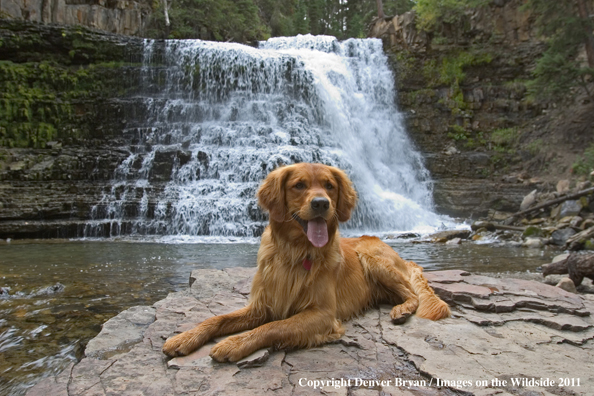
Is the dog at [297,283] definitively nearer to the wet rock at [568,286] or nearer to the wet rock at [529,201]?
the wet rock at [568,286]

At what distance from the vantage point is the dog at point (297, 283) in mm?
2754

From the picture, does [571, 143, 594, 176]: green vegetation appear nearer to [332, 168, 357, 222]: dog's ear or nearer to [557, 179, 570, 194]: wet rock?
[557, 179, 570, 194]: wet rock

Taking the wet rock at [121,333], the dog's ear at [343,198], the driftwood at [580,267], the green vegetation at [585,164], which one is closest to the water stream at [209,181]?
the wet rock at [121,333]

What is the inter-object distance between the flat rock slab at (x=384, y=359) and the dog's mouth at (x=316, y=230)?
28.4 inches

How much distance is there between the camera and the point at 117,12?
928 inches

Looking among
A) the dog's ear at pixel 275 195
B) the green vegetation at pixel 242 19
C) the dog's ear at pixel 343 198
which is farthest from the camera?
the green vegetation at pixel 242 19

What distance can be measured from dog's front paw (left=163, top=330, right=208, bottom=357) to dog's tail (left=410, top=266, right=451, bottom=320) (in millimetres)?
1779

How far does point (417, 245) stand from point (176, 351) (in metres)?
8.95

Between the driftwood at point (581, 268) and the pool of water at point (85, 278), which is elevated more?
the driftwood at point (581, 268)

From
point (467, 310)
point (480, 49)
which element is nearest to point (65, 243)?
point (467, 310)

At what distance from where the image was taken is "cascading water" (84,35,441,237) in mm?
13734

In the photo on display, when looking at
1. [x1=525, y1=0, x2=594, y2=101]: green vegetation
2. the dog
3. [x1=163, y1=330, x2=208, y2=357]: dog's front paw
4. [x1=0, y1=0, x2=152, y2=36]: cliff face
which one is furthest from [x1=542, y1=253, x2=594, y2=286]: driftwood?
[x1=0, y1=0, x2=152, y2=36]: cliff face

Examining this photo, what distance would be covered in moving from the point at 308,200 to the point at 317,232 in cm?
23

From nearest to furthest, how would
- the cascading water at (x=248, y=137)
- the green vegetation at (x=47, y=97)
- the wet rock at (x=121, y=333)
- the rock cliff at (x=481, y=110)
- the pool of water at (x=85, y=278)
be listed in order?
the wet rock at (x=121, y=333)
the pool of water at (x=85, y=278)
the cascading water at (x=248, y=137)
the green vegetation at (x=47, y=97)
the rock cliff at (x=481, y=110)
